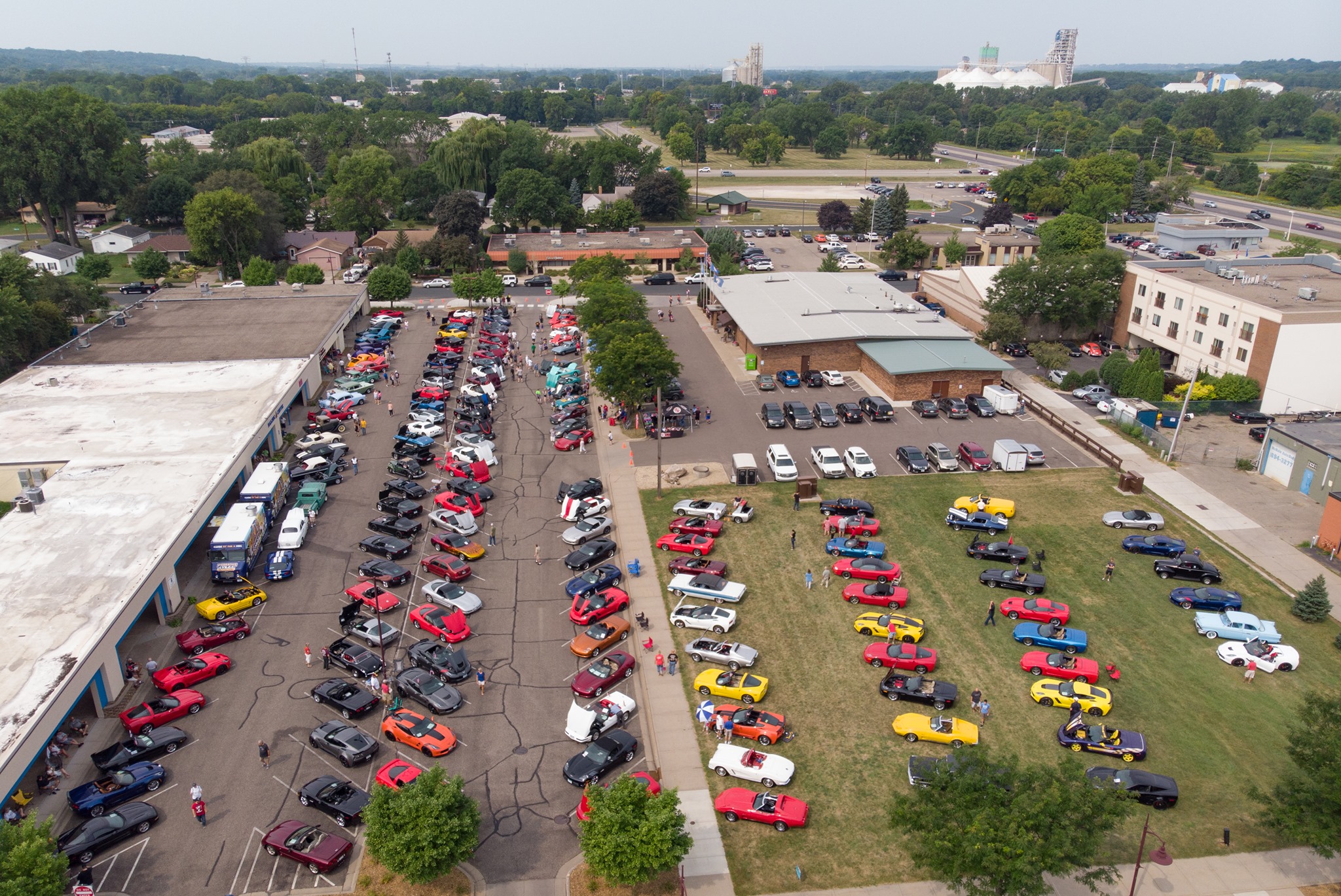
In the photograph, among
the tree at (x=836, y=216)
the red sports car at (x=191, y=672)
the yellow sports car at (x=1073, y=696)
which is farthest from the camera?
the tree at (x=836, y=216)

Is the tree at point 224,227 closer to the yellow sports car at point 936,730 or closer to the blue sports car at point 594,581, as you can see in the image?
the blue sports car at point 594,581

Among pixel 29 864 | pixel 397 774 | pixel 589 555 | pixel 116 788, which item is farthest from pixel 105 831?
pixel 589 555

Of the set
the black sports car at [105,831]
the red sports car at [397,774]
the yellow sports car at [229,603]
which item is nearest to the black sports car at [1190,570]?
the red sports car at [397,774]

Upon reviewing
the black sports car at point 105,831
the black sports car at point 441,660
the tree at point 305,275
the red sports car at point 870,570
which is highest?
the tree at point 305,275

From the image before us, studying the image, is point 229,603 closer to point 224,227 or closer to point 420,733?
point 420,733

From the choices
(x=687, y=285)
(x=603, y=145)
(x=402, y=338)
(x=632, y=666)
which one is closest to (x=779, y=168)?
(x=603, y=145)

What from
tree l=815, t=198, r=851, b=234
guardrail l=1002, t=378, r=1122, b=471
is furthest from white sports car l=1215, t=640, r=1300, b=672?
tree l=815, t=198, r=851, b=234
